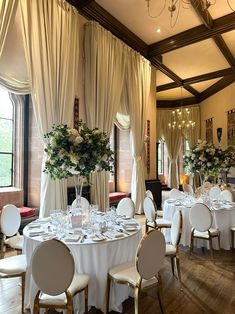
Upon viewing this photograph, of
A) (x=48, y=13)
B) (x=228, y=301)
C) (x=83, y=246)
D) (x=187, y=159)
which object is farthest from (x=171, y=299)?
(x=48, y=13)

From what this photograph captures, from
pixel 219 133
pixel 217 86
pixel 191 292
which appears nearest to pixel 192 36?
pixel 217 86

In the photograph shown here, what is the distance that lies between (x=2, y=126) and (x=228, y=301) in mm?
4809

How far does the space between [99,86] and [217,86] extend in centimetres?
708

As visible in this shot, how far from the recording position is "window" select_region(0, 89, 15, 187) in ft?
17.0

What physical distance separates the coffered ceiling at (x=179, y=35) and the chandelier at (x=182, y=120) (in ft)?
7.25

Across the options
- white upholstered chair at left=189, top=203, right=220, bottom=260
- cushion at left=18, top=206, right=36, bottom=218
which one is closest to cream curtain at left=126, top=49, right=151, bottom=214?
cushion at left=18, top=206, right=36, bottom=218

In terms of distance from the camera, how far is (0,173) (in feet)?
16.9

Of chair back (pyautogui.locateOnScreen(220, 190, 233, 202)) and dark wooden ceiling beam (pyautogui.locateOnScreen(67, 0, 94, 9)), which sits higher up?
dark wooden ceiling beam (pyautogui.locateOnScreen(67, 0, 94, 9))

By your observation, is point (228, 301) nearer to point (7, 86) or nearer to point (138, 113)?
point (7, 86)

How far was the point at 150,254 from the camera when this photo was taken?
2.39 meters

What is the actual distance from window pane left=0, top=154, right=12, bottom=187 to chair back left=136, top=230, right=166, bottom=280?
151 inches

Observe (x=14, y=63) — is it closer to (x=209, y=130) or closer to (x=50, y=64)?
(x=50, y=64)

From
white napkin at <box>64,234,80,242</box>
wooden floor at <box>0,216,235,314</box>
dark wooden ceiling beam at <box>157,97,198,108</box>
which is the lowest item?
wooden floor at <box>0,216,235,314</box>

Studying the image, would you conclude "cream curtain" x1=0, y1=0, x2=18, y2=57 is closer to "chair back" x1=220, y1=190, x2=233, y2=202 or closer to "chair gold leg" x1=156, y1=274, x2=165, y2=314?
"chair gold leg" x1=156, y1=274, x2=165, y2=314
